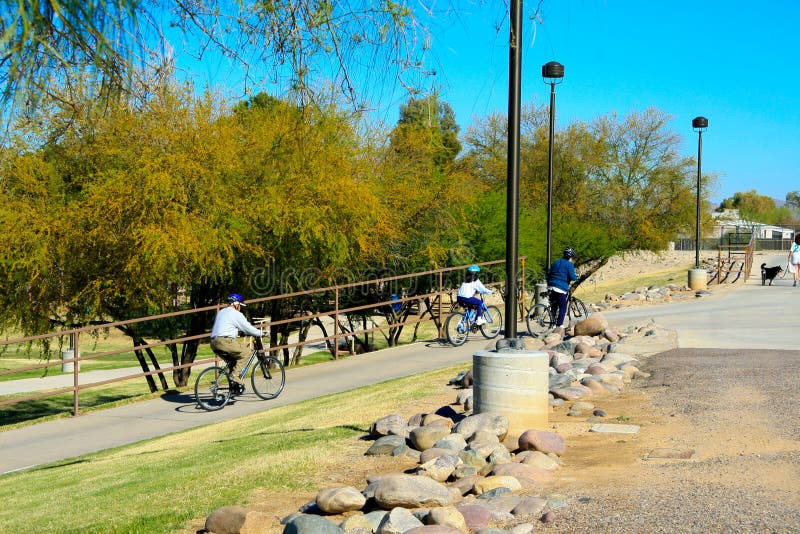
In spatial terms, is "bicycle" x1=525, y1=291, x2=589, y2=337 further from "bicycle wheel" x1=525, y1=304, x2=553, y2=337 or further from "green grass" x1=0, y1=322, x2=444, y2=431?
"green grass" x1=0, y1=322, x2=444, y2=431

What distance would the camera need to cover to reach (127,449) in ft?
35.7

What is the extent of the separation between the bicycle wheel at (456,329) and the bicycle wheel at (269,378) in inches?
201

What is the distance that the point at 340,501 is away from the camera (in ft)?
19.7

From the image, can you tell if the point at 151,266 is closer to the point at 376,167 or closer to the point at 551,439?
the point at 376,167

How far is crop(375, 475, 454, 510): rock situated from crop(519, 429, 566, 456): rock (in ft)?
4.62

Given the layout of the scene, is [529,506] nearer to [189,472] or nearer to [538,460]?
[538,460]

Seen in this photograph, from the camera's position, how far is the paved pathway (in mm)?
11773

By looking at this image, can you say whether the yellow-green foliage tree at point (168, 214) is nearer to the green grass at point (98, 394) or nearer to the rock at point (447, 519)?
the green grass at point (98, 394)

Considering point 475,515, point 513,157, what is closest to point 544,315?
point 513,157

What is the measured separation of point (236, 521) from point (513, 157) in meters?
4.81

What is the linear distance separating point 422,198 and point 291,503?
74.0 ft

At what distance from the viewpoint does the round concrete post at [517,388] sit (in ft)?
27.0

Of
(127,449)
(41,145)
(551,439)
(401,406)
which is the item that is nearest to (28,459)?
(127,449)

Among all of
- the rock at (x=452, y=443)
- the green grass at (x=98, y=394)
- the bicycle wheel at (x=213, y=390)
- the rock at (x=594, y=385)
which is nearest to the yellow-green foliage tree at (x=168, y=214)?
the green grass at (x=98, y=394)
